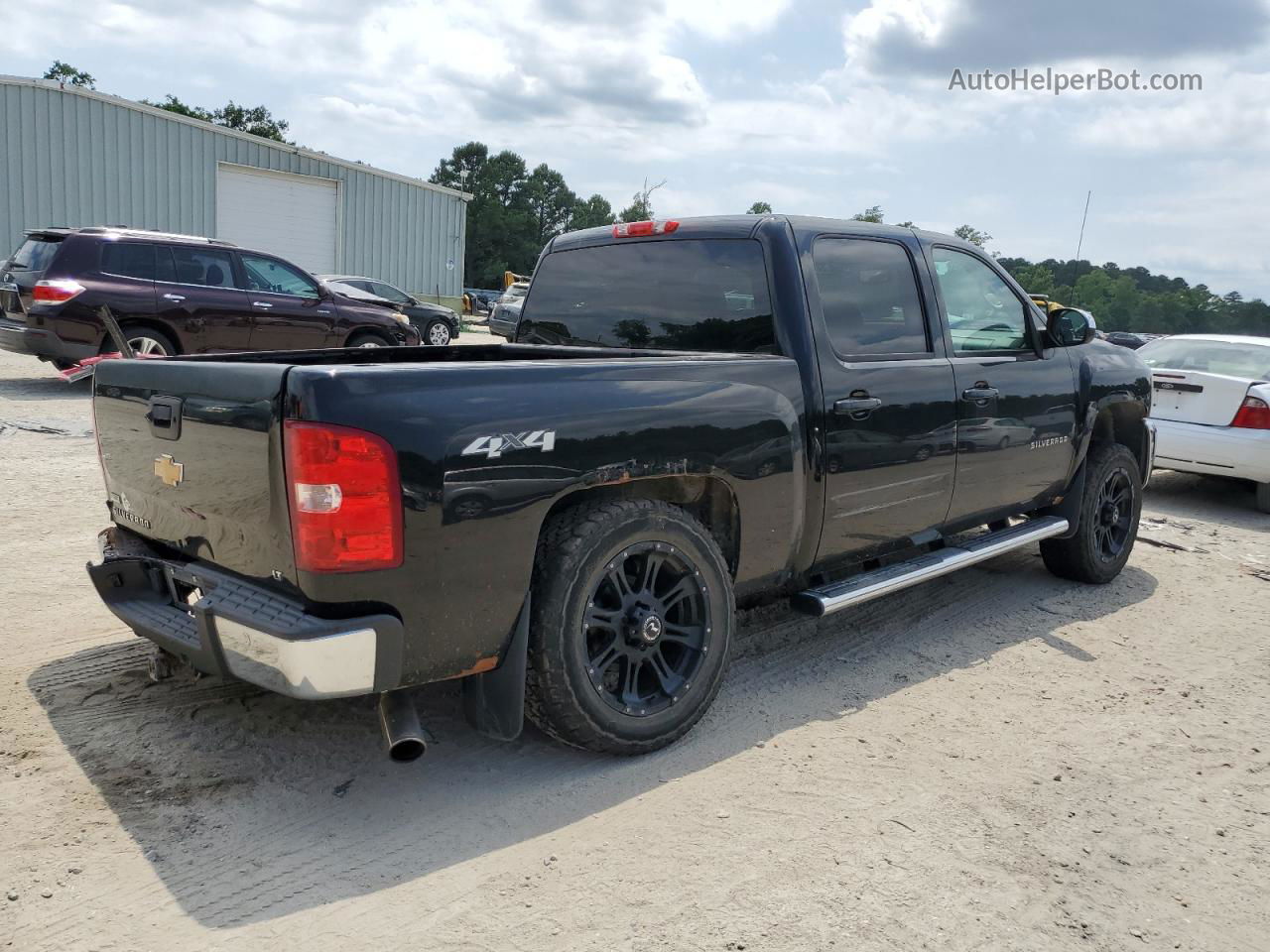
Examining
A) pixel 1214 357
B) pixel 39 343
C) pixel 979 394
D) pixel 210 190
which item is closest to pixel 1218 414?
pixel 1214 357

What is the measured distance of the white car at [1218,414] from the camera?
8.25 m

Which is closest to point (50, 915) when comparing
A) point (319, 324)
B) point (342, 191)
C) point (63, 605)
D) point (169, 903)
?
point (169, 903)

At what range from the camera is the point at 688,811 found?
312 centimetres

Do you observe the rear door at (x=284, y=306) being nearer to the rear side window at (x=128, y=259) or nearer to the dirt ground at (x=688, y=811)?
the rear side window at (x=128, y=259)

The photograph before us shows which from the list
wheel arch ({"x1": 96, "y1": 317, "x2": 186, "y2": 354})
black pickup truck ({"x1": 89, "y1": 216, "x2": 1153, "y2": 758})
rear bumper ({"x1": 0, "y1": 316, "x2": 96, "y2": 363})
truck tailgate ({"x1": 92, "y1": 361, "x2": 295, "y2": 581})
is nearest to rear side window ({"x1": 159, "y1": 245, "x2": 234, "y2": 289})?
wheel arch ({"x1": 96, "y1": 317, "x2": 186, "y2": 354})

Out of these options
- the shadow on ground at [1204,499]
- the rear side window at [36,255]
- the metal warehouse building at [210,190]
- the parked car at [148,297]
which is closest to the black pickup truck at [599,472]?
the shadow on ground at [1204,499]

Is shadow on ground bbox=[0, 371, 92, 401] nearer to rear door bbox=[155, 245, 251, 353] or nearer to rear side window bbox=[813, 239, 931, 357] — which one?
rear door bbox=[155, 245, 251, 353]

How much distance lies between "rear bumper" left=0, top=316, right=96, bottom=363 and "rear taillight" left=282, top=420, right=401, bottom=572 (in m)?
9.31

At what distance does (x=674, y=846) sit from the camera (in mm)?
2920

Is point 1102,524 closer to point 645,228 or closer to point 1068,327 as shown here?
point 1068,327

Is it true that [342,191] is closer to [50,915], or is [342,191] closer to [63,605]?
[63,605]

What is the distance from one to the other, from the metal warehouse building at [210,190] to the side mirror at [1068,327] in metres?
21.8

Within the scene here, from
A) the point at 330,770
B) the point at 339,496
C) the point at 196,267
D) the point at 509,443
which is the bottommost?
the point at 330,770

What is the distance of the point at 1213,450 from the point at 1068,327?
4.02 m
